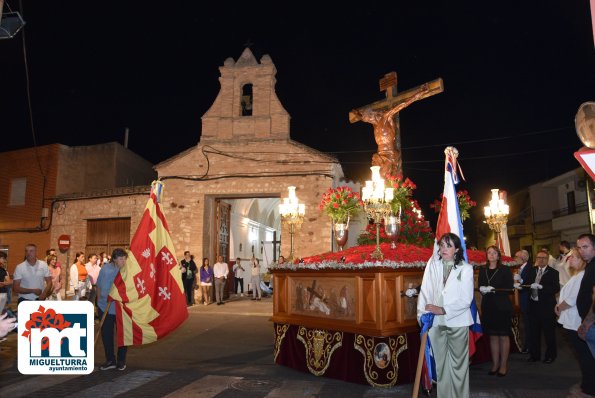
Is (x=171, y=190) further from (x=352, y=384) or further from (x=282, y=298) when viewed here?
(x=352, y=384)

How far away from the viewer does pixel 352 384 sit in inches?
231

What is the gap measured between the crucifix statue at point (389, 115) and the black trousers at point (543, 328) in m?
3.37

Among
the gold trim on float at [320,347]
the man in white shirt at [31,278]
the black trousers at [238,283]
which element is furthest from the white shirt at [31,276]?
the black trousers at [238,283]

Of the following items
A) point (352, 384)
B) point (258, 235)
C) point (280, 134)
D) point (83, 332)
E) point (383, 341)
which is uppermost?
point (280, 134)

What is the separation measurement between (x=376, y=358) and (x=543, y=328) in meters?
3.43

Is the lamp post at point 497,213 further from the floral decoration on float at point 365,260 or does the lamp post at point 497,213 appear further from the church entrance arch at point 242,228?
the church entrance arch at point 242,228

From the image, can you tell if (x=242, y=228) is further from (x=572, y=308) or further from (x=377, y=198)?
(x=572, y=308)

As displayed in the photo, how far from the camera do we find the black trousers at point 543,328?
718 cm

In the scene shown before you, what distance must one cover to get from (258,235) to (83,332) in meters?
20.8

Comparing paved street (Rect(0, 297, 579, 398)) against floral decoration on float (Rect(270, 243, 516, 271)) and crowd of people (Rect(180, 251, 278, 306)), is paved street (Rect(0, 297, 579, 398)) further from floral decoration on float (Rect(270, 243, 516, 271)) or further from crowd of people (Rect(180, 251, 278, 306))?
crowd of people (Rect(180, 251, 278, 306))

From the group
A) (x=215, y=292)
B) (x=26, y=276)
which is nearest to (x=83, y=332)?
(x=26, y=276)

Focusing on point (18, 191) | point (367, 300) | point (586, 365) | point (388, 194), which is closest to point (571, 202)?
point (388, 194)

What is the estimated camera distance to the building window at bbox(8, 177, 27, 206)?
22078 millimetres

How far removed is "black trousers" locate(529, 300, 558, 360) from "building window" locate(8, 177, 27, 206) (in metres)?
22.7
